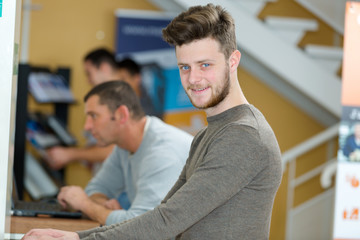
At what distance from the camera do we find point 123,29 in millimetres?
5039

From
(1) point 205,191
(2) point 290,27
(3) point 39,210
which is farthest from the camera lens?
(2) point 290,27

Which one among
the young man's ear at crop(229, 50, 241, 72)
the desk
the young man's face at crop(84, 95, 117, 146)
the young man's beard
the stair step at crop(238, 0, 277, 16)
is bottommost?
the desk

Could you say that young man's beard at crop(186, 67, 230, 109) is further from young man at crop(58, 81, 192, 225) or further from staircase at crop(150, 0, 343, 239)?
staircase at crop(150, 0, 343, 239)

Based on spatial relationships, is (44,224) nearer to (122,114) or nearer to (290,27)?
(122,114)

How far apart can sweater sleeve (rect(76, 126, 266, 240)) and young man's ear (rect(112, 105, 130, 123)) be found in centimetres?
117

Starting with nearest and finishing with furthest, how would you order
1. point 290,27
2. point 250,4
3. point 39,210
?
point 39,210, point 250,4, point 290,27

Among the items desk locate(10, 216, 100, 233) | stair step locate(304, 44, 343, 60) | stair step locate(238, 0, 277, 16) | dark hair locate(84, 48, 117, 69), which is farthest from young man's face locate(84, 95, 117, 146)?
stair step locate(304, 44, 343, 60)

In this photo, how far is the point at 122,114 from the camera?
2.60 metres

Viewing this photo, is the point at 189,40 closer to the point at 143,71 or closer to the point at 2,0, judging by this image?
the point at 2,0

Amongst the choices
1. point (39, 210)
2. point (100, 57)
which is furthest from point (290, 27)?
point (39, 210)

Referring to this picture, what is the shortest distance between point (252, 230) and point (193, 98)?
363 mm

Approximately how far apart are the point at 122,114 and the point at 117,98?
2.8 inches

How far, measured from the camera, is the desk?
200cm

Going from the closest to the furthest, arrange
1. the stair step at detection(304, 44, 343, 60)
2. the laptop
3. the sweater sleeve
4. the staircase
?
1. the sweater sleeve
2. the laptop
3. the staircase
4. the stair step at detection(304, 44, 343, 60)
